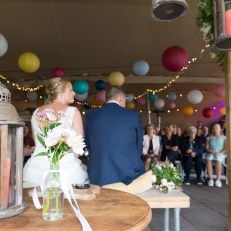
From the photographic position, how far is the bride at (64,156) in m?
2.07

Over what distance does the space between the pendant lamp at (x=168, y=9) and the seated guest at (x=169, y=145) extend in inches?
170

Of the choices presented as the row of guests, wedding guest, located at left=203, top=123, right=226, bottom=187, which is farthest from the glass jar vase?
wedding guest, located at left=203, top=123, right=226, bottom=187

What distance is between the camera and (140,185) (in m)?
2.30

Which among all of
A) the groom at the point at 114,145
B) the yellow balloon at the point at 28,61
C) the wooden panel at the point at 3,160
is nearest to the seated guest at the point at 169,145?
the yellow balloon at the point at 28,61

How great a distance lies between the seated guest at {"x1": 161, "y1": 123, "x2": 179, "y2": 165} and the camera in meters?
6.00

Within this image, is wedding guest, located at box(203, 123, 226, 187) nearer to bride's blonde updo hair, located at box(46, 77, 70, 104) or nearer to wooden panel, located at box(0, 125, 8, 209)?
bride's blonde updo hair, located at box(46, 77, 70, 104)

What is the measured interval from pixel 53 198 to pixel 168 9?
4.88ft

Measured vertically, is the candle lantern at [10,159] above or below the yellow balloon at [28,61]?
below

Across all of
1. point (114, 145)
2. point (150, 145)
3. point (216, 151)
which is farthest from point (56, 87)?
point (216, 151)

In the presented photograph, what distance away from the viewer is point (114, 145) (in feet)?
7.68

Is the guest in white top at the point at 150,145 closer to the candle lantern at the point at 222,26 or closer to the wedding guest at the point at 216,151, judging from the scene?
the wedding guest at the point at 216,151

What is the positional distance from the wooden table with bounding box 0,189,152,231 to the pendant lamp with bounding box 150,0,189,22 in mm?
1279

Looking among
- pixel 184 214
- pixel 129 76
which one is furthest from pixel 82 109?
pixel 184 214

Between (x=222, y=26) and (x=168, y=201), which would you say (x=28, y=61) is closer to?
(x=168, y=201)
